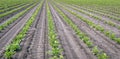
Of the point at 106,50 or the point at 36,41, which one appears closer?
the point at 106,50

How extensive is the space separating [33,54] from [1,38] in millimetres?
4885

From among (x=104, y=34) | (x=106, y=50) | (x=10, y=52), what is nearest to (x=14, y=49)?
(x=10, y=52)

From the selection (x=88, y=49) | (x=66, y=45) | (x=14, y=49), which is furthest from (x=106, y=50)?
(x=14, y=49)

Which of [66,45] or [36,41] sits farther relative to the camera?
[36,41]

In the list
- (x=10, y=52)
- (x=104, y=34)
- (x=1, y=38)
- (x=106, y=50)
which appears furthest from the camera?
(x=104, y=34)

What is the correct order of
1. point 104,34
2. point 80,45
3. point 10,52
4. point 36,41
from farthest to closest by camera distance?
point 104,34 → point 36,41 → point 80,45 → point 10,52

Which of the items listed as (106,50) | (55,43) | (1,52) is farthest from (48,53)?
(106,50)

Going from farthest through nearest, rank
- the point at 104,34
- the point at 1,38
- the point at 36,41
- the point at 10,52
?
the point at 104,34 → the point at 1,38 → the point at 36,41 → the point at 10,52

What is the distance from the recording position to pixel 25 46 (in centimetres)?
1295

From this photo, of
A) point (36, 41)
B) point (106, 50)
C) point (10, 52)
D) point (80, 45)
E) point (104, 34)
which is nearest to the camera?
point (10, 52)

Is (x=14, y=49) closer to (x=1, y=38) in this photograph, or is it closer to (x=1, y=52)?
(x=1, y=52)

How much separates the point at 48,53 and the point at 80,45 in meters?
2.60

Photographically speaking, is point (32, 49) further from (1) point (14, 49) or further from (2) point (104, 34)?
(2) point (104, 34)

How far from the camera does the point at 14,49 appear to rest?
1209 cm
